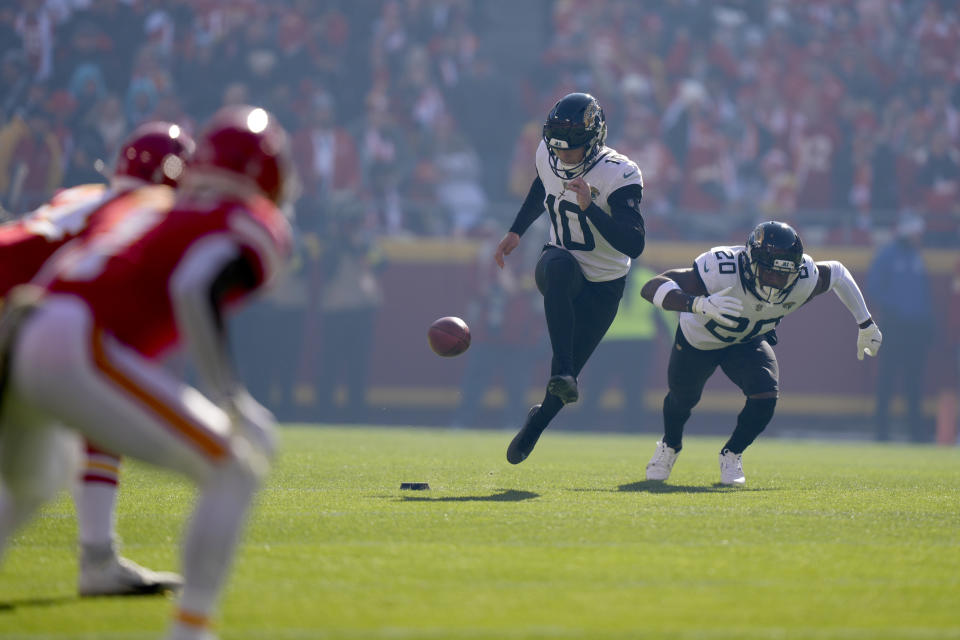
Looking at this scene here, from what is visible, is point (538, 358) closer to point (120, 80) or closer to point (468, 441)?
point (468, 441)

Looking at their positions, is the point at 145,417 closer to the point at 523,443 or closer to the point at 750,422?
the point at 523,443

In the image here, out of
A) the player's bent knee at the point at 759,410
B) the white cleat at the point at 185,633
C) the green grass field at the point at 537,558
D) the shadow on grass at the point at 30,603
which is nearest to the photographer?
the white cleat at the point at 185,633

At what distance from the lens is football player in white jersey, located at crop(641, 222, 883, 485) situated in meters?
8.30

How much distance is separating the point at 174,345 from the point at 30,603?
3.41 ft

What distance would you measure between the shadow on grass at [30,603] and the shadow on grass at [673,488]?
3896mm

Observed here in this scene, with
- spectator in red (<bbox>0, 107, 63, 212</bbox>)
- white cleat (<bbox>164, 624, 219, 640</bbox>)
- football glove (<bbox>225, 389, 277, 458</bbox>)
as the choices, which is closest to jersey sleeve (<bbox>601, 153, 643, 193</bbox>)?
football glove (<bbox>225, 389, 277, 458</bbox>)

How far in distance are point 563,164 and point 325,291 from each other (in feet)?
26.7

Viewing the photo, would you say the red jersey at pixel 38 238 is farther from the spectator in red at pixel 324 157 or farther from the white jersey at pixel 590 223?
the spectator in red at pixel 324 157

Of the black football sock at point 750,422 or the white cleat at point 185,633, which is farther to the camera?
the black football sock at point 750,422

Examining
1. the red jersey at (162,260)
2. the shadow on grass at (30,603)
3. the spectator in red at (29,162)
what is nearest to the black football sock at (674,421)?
the shadow on grass at (30,603)

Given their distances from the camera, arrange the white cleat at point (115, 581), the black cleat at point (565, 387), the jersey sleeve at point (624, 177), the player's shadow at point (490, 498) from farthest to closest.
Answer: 1. the jersey sleeve at point (624, 177)
2. the black cleat at point (565, 387)
3. the player's shadow at point (490, 498)
4. the white cleat at point (115, 581)

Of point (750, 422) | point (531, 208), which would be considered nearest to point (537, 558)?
point (750, 422)

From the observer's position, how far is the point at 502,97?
1780 centimetres

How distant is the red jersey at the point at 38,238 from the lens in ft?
15.1
